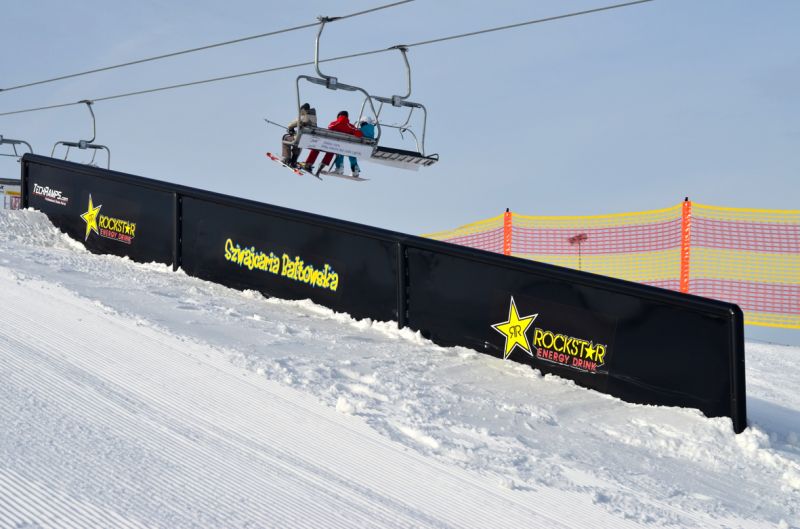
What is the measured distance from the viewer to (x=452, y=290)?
724 centimetres

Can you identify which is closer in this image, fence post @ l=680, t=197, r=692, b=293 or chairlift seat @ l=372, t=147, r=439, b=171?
chairlift seat @ l=372, t=147, r=439, b=171

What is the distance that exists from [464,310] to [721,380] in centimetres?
221

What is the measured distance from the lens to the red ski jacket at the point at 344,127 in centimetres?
1231

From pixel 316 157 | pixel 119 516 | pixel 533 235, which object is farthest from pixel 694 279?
pixel 119 516

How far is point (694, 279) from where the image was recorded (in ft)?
48.3

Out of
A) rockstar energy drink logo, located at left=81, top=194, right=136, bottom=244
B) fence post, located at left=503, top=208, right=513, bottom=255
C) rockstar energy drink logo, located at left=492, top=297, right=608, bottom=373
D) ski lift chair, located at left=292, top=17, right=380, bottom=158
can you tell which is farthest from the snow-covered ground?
fence post, located at left=503, top=208, right=513, bottom=255

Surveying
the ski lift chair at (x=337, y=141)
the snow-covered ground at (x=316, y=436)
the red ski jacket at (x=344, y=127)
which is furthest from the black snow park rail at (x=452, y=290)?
the red ski jacket at (x=344, y=127)

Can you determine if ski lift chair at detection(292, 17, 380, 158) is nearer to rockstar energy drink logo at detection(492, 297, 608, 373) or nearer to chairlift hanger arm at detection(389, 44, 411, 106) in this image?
chairlift hanger arm at detection(389, 44, 411, 106)

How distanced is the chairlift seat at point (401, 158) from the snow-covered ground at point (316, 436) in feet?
18.2

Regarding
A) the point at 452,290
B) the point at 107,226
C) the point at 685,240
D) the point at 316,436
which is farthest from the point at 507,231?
the point at 316,436

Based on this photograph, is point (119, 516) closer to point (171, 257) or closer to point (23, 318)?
point (23, 318)

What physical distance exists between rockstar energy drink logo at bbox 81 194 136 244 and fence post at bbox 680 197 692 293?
975 cm

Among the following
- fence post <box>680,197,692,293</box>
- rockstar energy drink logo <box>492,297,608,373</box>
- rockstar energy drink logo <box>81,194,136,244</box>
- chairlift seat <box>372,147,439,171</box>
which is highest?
chairlift seat <box>372,147,439,171</box>

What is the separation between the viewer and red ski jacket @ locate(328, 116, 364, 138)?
12.3 metres
